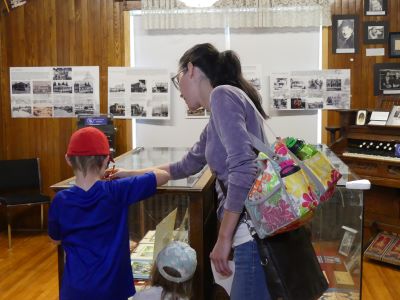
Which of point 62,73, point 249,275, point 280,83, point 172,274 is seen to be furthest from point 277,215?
point 62,73

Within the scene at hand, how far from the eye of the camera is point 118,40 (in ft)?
15.0

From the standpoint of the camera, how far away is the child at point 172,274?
177 cm

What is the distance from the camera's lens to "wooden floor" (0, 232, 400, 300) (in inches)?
129

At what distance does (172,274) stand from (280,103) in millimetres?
3052

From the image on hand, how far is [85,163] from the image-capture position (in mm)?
1642

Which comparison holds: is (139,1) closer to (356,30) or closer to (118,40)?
(118,40)

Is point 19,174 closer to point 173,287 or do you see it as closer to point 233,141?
point 173,287

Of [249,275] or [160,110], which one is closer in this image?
[249,275]

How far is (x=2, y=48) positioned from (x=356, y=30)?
343cm

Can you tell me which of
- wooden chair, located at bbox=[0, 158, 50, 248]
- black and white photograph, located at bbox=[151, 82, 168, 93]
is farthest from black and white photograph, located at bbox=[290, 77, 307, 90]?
wooden chair, located at bbox=[0, 158, 50, 248]

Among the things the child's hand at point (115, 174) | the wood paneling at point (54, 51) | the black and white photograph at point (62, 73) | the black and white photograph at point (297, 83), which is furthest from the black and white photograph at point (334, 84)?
the child's hand at point (115, 174)

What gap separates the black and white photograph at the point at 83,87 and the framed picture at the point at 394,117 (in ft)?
9.08

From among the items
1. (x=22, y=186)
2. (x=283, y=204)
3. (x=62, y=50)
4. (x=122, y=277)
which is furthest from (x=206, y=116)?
(x=283, y=204)

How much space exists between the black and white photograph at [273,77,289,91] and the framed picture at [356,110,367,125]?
2.42 feet
